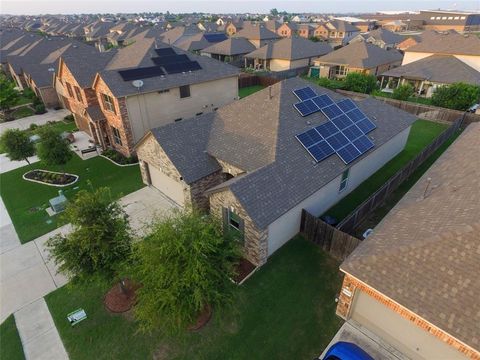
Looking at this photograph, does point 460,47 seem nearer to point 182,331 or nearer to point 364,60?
point 364,60

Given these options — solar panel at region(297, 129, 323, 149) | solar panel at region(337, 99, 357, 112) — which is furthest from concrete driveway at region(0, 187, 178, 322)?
solar panel at region(337, 99, 357, 112)

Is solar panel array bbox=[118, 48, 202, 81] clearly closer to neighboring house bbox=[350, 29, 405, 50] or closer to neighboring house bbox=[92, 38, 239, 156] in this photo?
neighboring house bbox=[92, 38, 239, 156]

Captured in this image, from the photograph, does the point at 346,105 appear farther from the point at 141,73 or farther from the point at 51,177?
the point at 51,177

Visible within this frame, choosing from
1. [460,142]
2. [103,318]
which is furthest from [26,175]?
[460,142]

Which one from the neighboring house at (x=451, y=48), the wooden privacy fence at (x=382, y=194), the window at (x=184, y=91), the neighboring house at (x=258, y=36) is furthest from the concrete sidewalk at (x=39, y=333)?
the neighboring house at (x=258, y=36)

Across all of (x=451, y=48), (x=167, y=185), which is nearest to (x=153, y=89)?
(x=167, y=185)

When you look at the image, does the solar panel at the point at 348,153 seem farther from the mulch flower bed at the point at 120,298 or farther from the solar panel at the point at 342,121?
the mulch flower bed at the point at 120,298
